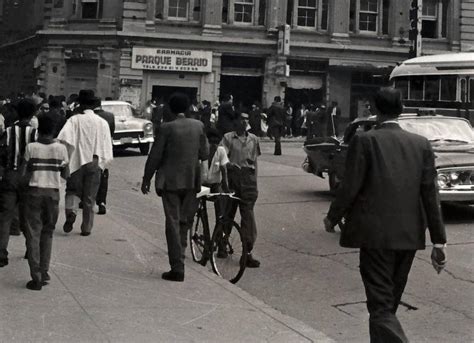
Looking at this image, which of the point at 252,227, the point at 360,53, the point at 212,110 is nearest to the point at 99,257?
the point at 252,227

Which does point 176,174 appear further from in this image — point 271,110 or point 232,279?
point 271,110

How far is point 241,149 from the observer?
25.8 feet

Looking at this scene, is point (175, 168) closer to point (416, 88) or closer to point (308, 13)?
point (416, 88)

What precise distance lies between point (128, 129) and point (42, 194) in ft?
46.5

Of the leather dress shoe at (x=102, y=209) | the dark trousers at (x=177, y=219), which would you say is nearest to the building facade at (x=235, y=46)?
the leather dress shoe at (x=102, y=209)

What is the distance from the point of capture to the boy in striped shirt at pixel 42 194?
19.9ft

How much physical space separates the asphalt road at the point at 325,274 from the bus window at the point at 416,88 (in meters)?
7.75

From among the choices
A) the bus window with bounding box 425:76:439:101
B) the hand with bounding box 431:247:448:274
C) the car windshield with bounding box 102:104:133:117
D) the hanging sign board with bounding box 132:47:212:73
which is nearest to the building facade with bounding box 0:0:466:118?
the hanging sign board with bounding box 132:47:212:73

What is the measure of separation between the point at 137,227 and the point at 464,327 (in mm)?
5650

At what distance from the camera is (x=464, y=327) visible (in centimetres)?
564

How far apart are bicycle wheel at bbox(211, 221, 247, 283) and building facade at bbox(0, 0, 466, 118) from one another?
2360 cm

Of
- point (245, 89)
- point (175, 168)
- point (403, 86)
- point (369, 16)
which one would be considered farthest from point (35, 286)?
point (369, 16)

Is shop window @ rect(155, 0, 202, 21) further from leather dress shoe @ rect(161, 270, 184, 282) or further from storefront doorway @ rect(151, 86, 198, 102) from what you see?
leather dress shoe @ rect(161, 270, 184, 282)

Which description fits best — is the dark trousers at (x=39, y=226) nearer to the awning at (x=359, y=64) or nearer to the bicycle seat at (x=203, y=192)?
the bicycle seat at (x=203, y=192)
